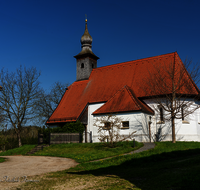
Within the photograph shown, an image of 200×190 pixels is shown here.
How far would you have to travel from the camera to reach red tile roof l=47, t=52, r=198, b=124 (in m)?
24.0

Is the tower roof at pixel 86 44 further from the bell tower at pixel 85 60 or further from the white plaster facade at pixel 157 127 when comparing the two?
the white plaster facade at pixel 157 127

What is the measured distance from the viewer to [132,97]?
23.3m

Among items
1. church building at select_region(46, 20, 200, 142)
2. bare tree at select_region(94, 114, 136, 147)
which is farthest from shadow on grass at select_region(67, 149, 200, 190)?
church building at select_region(46, 20, 200, 142)

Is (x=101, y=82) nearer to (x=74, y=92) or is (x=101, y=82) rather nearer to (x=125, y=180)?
(x=74, y=92)

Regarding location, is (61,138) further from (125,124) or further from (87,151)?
(125,124)

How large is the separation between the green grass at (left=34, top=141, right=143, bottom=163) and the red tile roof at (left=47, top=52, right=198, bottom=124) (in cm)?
545

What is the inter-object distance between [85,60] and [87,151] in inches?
706

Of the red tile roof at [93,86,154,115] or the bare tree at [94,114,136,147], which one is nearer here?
the bare tree at [94,114,136,147]

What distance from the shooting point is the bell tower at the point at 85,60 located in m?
32.3

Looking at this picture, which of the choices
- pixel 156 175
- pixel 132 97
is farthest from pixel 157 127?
pixel 156 175

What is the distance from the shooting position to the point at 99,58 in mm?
34000

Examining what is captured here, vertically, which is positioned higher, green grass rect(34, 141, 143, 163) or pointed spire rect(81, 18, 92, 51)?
pointed spire rect(81, 18, 92, 51)

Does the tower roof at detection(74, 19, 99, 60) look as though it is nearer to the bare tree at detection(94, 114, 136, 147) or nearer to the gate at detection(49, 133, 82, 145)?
the gate at detection(49, 133, 82, 145)

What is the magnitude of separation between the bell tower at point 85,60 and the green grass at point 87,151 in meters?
13.6
